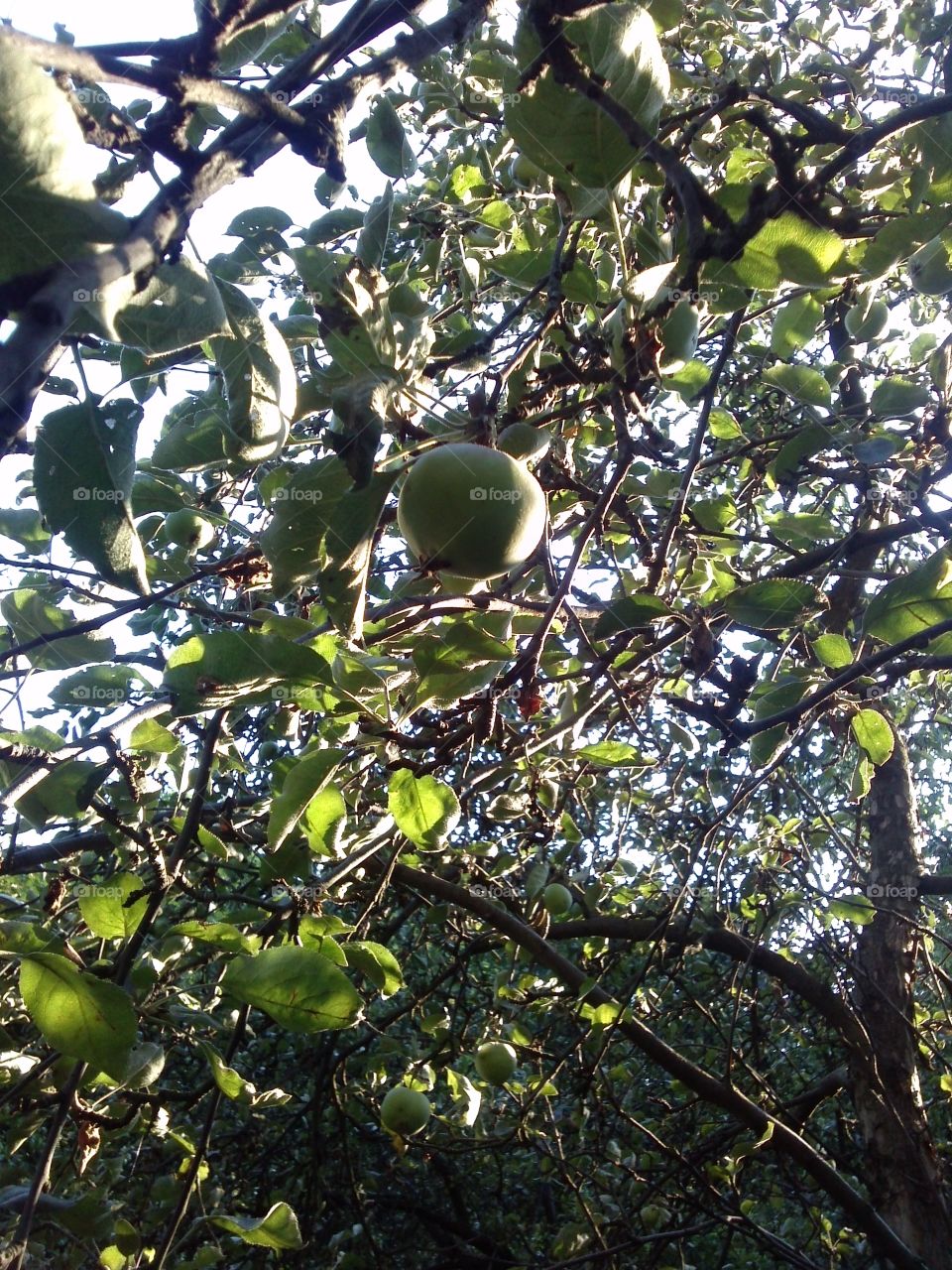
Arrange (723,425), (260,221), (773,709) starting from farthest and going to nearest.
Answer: (723,425), (260,221), (773,709)

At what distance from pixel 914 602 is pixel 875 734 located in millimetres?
389

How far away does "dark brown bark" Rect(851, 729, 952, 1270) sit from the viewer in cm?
303

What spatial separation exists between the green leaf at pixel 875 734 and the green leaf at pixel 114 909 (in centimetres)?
143

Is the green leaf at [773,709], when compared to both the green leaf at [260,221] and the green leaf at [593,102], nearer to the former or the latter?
the green leaf at [593,102]

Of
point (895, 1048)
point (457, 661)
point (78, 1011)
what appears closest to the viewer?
point (78, 1011)

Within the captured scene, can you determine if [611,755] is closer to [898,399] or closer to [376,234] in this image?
[898,399]

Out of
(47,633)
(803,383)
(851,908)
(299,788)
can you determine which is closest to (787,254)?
(803,383)

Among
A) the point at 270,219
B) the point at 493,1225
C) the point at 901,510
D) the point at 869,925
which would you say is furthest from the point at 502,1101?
the point at 270,219

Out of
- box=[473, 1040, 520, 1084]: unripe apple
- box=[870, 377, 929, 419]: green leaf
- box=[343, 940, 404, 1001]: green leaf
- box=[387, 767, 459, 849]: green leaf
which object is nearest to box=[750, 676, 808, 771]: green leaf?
box=[870, 377, 929, 419]: green leaf

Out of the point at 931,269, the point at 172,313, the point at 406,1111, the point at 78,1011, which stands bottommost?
the point at 78,1011

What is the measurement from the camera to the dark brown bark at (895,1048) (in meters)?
3.03

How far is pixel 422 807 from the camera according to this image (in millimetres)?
1328

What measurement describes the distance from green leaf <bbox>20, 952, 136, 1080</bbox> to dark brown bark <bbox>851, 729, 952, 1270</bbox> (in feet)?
7.76

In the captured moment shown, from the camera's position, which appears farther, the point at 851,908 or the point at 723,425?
the point at 851,908
